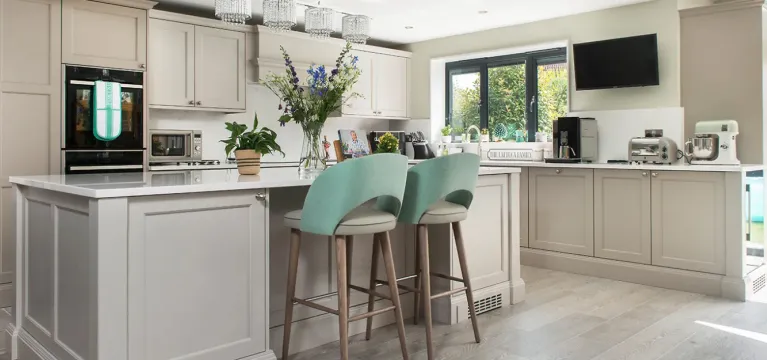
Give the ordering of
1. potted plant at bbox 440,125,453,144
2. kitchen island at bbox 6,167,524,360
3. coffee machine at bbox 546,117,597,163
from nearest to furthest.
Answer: kitchen island at bbox 6,167,524,360, coffee machine at bbox 546,117,597,163, potted plant at bbox 440,125,453,144

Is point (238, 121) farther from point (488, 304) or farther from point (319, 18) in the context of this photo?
point (488, 304)

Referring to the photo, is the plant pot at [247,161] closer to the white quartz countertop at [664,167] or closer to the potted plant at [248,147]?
the potted plant at [248,147]

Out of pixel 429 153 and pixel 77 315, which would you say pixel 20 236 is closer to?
pixel 77 315

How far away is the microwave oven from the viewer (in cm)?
521

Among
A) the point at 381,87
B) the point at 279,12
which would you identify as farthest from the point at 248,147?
the point at 381,87

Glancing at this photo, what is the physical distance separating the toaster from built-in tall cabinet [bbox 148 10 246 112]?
11.3 ft

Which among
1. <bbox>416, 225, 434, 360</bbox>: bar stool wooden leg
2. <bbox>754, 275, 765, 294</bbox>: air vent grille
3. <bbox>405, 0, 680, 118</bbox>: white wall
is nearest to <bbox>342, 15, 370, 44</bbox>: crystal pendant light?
<bbox>416, 225, 434, 360</bbox>: bar stool wooden leg

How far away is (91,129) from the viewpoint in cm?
439

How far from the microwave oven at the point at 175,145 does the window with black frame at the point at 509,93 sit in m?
2.89

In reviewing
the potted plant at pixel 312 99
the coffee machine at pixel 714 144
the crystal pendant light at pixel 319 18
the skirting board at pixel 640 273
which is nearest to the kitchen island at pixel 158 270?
the potted plant at pixel 312 99

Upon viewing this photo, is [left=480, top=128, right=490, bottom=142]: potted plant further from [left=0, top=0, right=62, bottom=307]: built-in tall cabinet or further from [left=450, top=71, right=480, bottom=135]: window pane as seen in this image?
[left=0, top=0, right=62, bottom=307]: built-in tall cabinet

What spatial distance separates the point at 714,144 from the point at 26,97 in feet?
15.8

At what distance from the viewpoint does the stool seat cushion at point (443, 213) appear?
2.88 m

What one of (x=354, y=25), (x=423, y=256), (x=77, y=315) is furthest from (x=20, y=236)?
(x=354, y=25)
